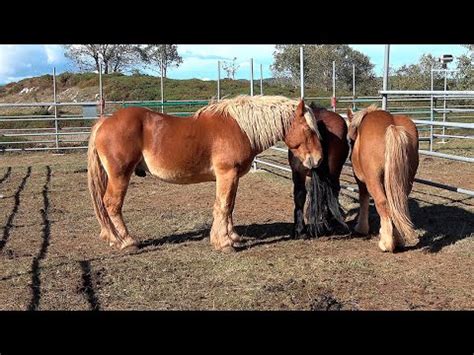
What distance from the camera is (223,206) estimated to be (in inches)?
202

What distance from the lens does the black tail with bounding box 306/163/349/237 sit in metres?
5.46

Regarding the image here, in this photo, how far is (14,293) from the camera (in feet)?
12.7

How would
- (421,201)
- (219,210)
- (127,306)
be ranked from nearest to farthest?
1. (127,306)
2. (219,210)
3. (421,201)

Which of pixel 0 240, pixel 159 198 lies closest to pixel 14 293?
pixel 0 240

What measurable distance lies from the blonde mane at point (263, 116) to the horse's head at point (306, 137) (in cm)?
2

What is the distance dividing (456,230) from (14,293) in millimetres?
4490

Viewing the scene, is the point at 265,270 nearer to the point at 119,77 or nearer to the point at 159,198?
the point at 159,198

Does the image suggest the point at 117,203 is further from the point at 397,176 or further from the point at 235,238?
the point at 397,176

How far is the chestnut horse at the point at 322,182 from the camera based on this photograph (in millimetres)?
5465

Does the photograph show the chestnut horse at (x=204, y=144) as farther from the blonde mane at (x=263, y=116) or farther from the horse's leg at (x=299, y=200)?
the horse's leg at (x=299, y=200)

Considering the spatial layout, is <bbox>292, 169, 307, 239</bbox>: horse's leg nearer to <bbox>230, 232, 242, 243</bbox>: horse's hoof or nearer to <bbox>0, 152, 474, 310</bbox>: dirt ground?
<bbox>0, 152, 474, 310</bbox>: dirt ground

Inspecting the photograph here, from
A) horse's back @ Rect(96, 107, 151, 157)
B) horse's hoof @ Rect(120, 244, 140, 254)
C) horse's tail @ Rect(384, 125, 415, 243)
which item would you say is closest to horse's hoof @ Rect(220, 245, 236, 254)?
horse's hoof @ Rect(120, 244, 140, 254)

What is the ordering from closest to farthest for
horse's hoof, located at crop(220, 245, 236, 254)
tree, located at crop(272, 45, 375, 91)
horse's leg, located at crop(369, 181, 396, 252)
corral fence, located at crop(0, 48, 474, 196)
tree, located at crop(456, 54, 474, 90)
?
horse's leg, located at crop(369, 181, 396, 252), horse's hoof, located at crop(220, 245, 236, 254), corral fence, located at crop(0, 48, 474, 196), tree, located at crop(456, 54, 474, 90), tree, located at crop(272, 45, 375, 91)

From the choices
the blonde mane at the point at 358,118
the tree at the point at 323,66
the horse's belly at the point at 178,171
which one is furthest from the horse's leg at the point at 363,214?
the tree at the point at 323,66
